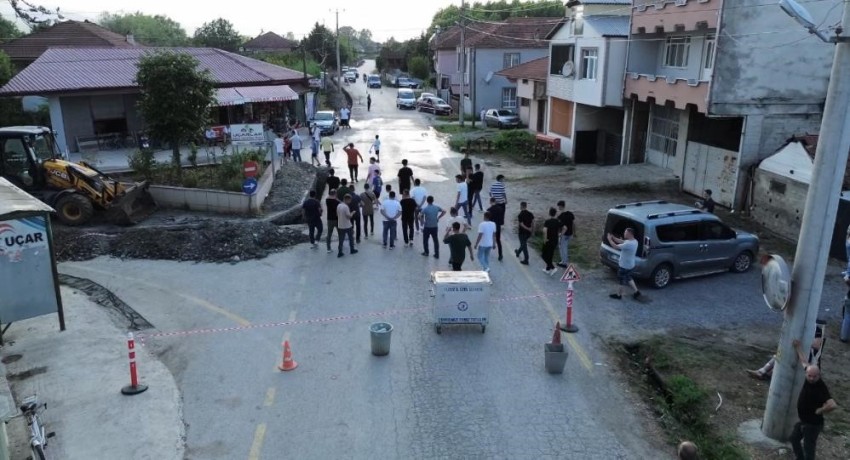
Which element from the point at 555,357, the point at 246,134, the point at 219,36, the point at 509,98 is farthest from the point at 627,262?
the point at 219,36

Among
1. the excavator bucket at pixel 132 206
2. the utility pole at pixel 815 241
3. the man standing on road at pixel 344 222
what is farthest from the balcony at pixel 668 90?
the excavator bucket at pixel 132 206

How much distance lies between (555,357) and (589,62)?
22533 mm

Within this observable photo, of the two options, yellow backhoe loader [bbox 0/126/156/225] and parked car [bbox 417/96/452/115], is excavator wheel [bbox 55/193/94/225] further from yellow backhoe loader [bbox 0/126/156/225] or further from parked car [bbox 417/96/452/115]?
parked car [bbox 417/96/452/115]

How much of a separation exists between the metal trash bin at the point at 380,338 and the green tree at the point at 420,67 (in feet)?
253

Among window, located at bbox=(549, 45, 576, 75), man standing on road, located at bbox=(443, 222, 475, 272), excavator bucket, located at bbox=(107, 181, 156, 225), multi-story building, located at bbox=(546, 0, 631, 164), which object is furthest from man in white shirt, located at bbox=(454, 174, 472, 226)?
window, located at bbox=(549, 45, 576, 75)

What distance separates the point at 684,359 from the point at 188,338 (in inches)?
341

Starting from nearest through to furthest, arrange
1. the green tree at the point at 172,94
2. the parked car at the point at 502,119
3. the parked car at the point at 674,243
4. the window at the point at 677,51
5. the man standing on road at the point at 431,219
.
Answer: the parked car at the point at 674,243 < the man standing on road at the point at 431,219 < the green tree at the point at 172,94 < the window at the point at 677,51 < the parked car at the point at 502,119

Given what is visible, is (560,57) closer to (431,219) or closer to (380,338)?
(431,219)

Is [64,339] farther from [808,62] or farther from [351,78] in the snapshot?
[351,78]

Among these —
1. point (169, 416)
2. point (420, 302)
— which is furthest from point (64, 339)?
point (420, 302)

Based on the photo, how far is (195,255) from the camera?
51.6ft

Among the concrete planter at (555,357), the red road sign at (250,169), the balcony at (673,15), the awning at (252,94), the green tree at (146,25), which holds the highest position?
the green tree at (146,25)

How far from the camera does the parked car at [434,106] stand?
5222 cm

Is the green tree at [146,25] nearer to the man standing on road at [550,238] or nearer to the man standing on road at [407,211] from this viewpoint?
the man standing on road at [407,211]
